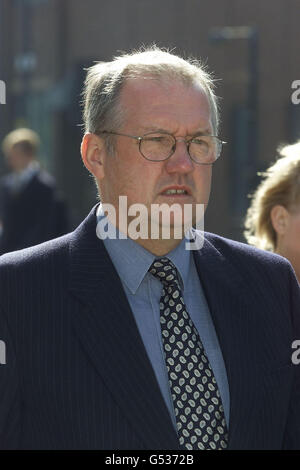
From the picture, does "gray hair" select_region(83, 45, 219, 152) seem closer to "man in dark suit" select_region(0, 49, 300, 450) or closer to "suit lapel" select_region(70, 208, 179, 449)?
"man in dark suit" select_region(0, 49, 300, 450)

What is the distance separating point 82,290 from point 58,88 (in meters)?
11.6

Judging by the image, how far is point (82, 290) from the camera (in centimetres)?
240

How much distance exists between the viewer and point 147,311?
2449 millimetres

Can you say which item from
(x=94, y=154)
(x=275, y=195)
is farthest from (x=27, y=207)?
(x=94, y=154)

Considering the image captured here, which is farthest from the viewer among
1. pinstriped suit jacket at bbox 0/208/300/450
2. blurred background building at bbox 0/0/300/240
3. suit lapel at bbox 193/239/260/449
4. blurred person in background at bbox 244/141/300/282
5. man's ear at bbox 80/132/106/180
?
blurred background building at bbox 0/0/300/240

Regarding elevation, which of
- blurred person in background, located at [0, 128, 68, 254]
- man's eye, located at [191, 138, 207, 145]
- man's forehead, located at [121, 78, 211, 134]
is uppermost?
man's forehead, located at [121, 78, 211, 134]

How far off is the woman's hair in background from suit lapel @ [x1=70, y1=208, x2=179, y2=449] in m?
1.15

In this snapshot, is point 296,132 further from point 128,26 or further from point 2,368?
point 2,368

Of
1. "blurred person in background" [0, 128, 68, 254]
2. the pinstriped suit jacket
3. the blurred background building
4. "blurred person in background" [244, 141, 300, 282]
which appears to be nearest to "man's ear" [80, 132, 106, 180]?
the pinstriped suit jacket

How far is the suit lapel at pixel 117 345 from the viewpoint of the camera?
2.25 metres

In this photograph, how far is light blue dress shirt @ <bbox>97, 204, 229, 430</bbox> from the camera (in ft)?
7.83

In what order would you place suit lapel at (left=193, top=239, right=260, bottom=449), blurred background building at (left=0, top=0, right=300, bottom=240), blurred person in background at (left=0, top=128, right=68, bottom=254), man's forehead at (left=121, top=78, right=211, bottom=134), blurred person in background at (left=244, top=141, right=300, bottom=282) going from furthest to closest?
blurred background building at (left=0, top=0, right=300, bottom=240), blurred person in background at (left=0, top=128, right=68, bottom=254), blurred person in background at (left=244, top=141, right=300, bottom=282), man's forehead at (left=121, top=78, right=211, bottom=134), suit lapel at (left=193, top=239, right=260, bottom=449)

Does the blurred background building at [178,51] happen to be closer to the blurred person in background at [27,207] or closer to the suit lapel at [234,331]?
the blurred person in background at [27,207]

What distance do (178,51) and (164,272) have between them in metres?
9.68
